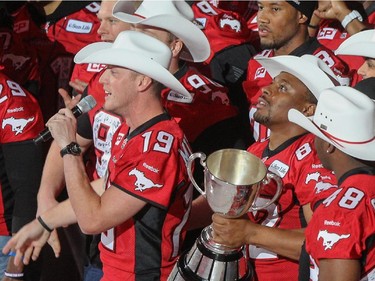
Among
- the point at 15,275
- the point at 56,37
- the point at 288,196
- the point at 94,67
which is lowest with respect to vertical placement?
the point at 56,37

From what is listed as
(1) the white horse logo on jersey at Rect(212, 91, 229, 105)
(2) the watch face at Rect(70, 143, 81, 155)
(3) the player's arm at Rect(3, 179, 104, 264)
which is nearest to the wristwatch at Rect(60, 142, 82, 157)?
(2) the watch face at Rect(70, 143, 81, 155)

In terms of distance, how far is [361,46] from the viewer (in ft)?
15.2

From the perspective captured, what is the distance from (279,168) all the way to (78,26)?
2960mm

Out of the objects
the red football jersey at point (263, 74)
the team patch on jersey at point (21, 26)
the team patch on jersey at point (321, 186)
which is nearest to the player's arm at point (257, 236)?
the team patch on jersey at point (321, 186)

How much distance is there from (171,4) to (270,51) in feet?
3.56

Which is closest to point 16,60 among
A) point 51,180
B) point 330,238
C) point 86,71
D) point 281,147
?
point 86,71

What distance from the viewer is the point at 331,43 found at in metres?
6.12

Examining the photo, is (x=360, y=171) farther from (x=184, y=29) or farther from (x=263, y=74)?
(x=263, y=74)

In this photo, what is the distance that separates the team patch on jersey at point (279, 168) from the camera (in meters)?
3.99

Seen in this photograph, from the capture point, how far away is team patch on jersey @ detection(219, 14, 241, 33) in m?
6.12

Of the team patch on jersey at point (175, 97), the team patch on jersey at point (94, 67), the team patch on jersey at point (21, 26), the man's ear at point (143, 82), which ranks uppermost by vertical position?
the man's ear at point (143, 82)

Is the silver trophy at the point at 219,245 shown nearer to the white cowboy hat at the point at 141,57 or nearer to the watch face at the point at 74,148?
the white cowboy hat at the point at 141,57

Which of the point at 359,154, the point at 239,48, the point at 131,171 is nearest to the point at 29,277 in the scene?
the point at 131,171

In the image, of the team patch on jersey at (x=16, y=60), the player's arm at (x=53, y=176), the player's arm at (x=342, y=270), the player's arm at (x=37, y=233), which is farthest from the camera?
the team patch on jersey at (x=16, y=60)
